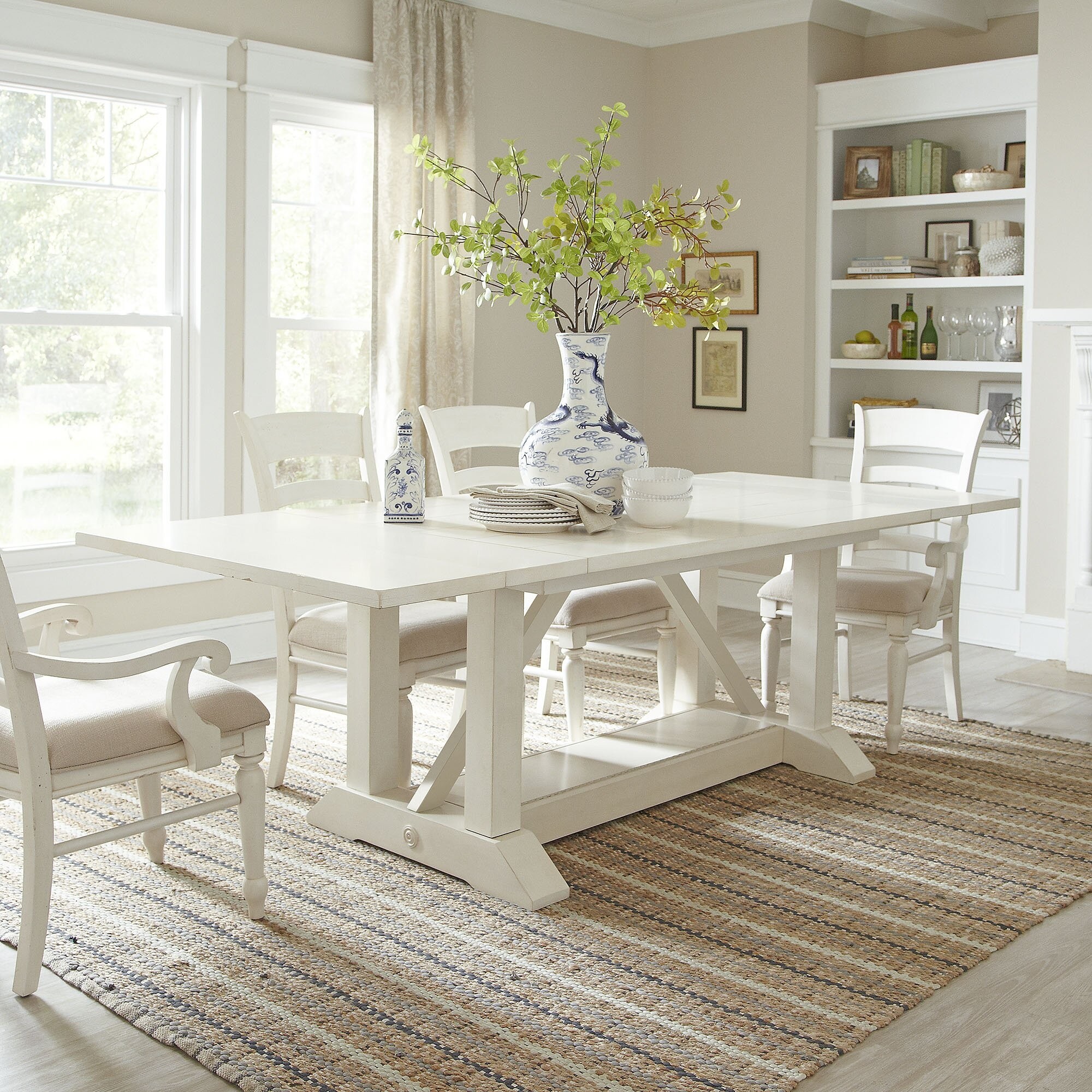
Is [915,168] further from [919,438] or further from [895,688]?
[895,688]

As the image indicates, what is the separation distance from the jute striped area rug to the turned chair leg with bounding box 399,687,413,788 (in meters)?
0.21

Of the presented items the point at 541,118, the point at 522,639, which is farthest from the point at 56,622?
the point at 541,118

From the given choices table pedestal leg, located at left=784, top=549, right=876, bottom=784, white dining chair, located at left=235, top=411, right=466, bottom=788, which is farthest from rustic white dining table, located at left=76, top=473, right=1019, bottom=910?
white dining chair, located at left=235, top=411, right=466, bottom=788

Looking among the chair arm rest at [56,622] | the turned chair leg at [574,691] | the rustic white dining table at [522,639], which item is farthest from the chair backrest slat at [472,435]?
the chair arm rest at [56,622]

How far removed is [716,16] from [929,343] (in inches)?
67.4

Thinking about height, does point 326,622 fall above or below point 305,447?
below

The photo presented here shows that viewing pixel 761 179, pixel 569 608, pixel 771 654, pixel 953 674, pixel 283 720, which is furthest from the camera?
pixel 761 179

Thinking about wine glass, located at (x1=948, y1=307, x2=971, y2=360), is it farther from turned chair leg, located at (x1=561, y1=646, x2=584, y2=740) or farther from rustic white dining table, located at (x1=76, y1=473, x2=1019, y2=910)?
turned chair leg, located at (x1=561, y1=646, x2=584, y2=740)

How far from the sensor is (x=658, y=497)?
2.94 m

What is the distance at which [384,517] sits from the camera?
2.99m

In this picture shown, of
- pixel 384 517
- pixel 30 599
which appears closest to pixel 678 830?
pixel 384 517

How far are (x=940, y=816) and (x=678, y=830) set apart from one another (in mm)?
671

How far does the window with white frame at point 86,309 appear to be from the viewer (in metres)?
4.33

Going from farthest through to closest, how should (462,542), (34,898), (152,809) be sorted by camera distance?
(152,809) < (462,542) < (34,898)
